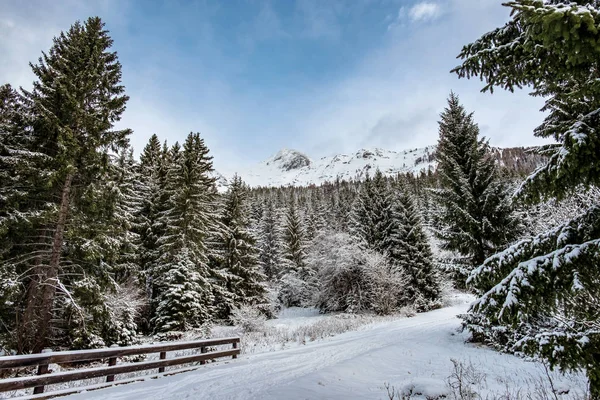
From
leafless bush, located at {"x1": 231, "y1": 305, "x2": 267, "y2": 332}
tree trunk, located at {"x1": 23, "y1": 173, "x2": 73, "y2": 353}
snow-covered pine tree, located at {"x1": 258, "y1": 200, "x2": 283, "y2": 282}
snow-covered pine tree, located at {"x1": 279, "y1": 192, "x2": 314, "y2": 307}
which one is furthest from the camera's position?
snow-covered pine tree, located at {"x1": 258, "y1": 200, "x2": 283, "y2": 282}

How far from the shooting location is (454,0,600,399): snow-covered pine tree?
2773mm

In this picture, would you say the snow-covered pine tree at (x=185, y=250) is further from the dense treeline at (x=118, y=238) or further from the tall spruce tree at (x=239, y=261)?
the tall spruce tree at (x=239, y=261)

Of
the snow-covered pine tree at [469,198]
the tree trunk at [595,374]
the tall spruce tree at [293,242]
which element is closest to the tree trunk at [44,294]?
the tree trunk at [595,374]

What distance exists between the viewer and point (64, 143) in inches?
475

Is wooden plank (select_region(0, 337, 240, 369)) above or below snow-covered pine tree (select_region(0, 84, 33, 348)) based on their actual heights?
below

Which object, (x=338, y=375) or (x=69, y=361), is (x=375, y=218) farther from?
(x=69, y=361)

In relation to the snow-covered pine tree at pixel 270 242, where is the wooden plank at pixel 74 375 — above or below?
below

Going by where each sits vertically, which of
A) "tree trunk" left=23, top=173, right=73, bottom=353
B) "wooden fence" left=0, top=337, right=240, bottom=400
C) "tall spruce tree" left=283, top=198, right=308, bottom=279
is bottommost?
"wooden fence" left=0, top=337, right=240, bottom=400

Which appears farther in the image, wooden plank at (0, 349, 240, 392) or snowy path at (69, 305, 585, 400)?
snowy path at (69, 305, 585, 400)

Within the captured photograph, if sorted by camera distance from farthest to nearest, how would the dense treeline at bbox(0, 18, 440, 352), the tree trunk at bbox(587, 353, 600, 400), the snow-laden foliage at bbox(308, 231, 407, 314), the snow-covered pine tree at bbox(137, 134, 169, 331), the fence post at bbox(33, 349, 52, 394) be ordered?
the snow-laden foliage at bbox(308, 231, 407, 314) < the snow-covered pine tree at bbox(137, 134, 169, 331) < the dense treeline at bbox(0, 18, 440, 352) < the fence post at bbox(33, 349, 52, 394) < the tree trunk at bbox(587, 353, 600, 400)

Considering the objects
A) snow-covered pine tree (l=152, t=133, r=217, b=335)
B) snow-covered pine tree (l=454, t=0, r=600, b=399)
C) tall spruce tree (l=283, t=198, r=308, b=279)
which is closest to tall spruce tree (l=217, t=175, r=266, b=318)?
snow-covered pine tree (l=152, t=133, r=217, b=335)

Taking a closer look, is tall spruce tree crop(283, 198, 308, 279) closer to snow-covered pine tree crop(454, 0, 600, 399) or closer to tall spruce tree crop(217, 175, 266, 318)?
tall spruce tree crop(217, 175, 266, 318)

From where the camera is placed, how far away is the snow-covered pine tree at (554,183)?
277 cm

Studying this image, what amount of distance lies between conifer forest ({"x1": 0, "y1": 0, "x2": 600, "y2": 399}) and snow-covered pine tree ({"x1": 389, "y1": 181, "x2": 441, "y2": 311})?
14cm
